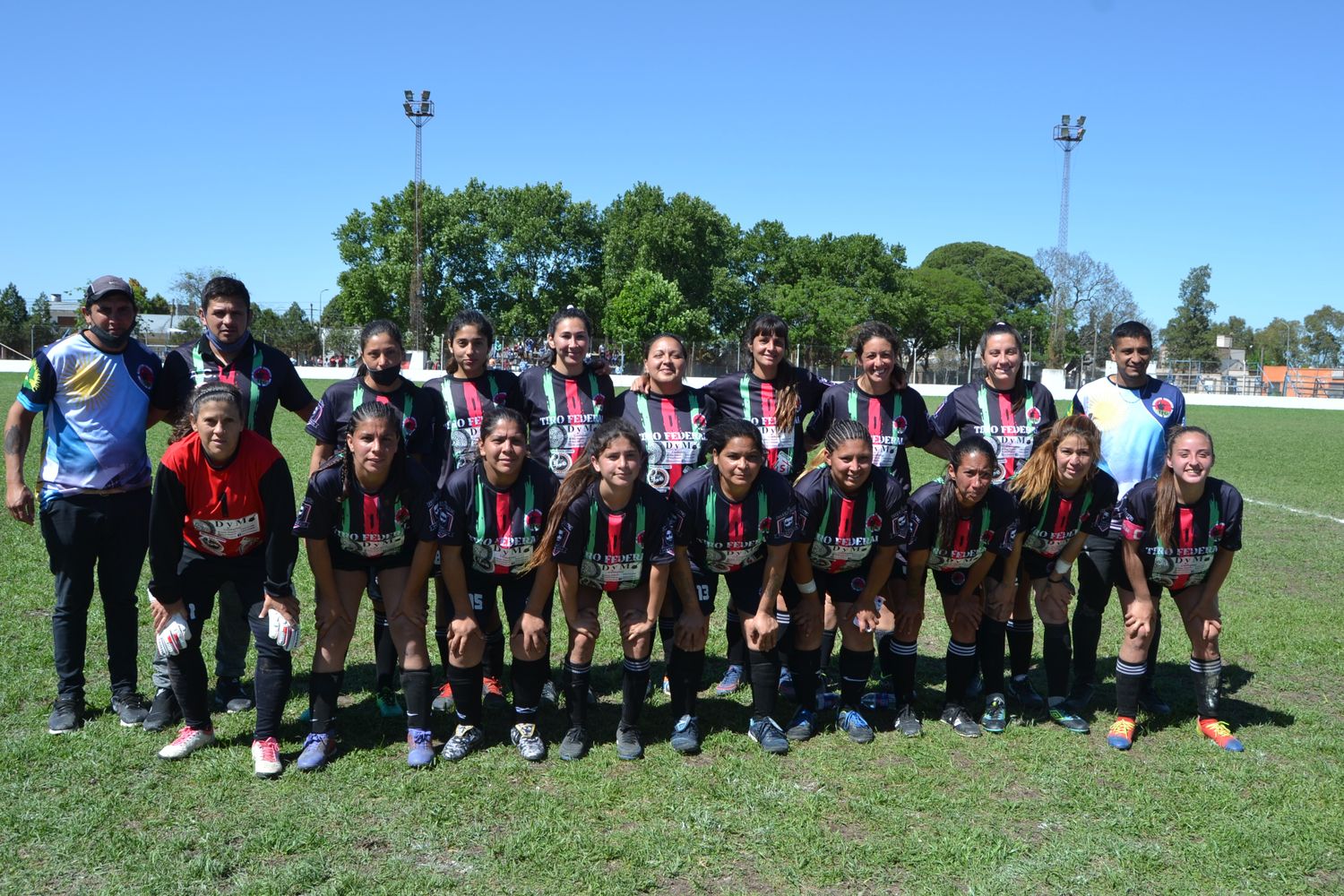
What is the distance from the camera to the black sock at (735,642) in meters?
4.83

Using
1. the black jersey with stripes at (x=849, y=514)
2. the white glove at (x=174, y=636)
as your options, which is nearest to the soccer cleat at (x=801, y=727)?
the black jersey with stripes at (x=849, y=514)

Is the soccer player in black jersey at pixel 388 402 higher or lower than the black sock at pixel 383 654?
higher

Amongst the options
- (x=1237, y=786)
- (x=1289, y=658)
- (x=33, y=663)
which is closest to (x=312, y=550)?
(x=33, y=663)

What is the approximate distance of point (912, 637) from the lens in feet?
14.7

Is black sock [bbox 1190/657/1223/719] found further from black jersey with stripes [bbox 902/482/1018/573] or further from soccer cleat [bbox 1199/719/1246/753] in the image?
black jersey with stripes [bbox 902/482/1018/573]

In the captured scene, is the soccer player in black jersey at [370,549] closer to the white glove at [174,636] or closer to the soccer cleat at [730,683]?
the white glove at [174,636]

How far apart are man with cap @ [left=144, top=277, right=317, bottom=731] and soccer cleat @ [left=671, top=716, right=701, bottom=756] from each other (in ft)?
6.87

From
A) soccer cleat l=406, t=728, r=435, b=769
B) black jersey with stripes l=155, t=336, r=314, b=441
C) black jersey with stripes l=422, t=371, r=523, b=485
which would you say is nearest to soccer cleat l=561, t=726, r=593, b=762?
soccer cleat l=406, t=728, r=435, b=769

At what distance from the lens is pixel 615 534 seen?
13.2 feet

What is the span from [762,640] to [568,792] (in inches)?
42.7

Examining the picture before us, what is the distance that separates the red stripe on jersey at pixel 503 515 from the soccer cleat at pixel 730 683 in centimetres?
159

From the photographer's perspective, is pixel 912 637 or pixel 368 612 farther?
pixel 368 612

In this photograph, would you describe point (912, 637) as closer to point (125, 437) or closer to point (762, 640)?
point (762, 640)

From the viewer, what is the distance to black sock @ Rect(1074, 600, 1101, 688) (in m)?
4.74
